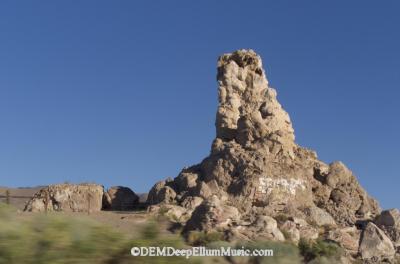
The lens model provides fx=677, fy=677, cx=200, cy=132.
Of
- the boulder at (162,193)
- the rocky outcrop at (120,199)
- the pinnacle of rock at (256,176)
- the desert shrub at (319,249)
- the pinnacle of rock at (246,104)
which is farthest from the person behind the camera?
the rocky outcrop at (120,199)

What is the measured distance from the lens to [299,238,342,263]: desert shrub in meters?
24.2

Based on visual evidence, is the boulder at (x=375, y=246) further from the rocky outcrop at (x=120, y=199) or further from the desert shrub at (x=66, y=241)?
the desert shrub at (x=66, y=241)

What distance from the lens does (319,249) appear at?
25297mm

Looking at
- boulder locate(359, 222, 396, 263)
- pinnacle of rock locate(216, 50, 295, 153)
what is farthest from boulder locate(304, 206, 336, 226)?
pinnacle of rock locate(216, 50, 295, 153)

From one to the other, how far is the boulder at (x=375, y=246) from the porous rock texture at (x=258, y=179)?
482 mm

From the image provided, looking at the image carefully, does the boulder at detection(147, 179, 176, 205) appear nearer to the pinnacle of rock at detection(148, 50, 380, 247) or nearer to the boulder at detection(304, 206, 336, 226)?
the pinnacle of rock at detection(148, 50, 380, 247)

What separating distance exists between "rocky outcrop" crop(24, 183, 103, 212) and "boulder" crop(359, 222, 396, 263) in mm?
14932

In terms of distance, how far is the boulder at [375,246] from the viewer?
28.9 meters

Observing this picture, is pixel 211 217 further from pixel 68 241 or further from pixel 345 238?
pixel 68 241

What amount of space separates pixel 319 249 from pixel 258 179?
31.1 feet

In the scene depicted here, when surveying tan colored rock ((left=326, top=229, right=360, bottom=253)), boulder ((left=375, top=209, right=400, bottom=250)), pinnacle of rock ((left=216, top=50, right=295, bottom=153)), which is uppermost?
pinnacle of rock ((left=216, top=50, right=295, bottom=153))

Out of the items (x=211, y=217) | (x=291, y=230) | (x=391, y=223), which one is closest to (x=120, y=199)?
(x=211, y=217)

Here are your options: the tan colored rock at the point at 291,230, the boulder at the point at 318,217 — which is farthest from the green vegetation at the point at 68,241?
the boulder at the point at 318,217

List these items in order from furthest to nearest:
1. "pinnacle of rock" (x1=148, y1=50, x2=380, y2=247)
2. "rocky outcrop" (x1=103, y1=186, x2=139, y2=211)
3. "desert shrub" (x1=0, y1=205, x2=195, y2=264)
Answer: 1. "rocky outcrop" (x1=103, y1=186, x2=139, y2=211)
2. "pinnacle of rock" (x1=148, y1=50, x2=380, y2=247)
3. "desert shrub" (x1=0, y1=205, x2=195, y2=264)
